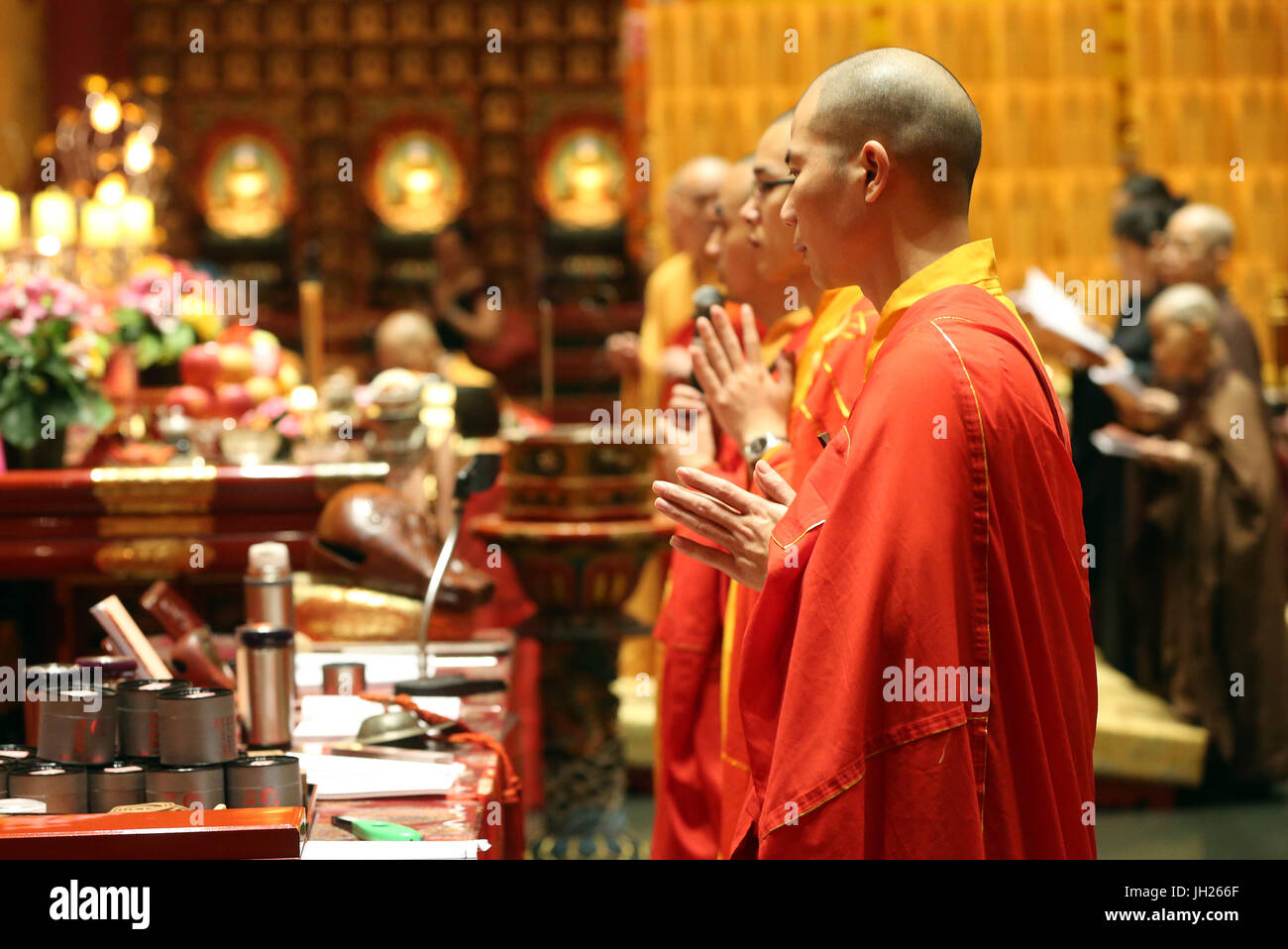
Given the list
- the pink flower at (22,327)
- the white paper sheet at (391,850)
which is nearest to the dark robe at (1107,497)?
the pink flower at (22,327)

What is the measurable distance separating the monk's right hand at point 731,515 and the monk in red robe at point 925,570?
0.06m

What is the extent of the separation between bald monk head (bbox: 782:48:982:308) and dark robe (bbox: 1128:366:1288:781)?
11.4 feet

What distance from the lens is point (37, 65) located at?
28.7 feet

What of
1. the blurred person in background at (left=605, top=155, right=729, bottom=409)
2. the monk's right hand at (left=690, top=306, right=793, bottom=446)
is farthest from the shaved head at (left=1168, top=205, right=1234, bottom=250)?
the monk's right hand at (left=690, top=306, right=793, bottom=446)

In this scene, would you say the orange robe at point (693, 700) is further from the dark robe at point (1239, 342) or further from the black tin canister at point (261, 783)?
the dark robe at point (1239, 342)

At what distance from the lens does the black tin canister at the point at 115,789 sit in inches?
55.9

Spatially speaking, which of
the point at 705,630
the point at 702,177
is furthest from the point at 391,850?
the point at 702,177

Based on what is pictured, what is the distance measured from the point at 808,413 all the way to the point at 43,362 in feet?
5.99

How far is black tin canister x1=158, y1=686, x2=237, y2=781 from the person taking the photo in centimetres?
144

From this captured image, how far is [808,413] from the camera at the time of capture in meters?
1.86

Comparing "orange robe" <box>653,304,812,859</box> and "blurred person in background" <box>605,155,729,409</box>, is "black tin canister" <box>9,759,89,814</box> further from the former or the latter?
"blurred person in background" <box>605,155,729,409</box>

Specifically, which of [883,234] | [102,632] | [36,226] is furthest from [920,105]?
[36,226]

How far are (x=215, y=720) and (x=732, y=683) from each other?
0.77 m
